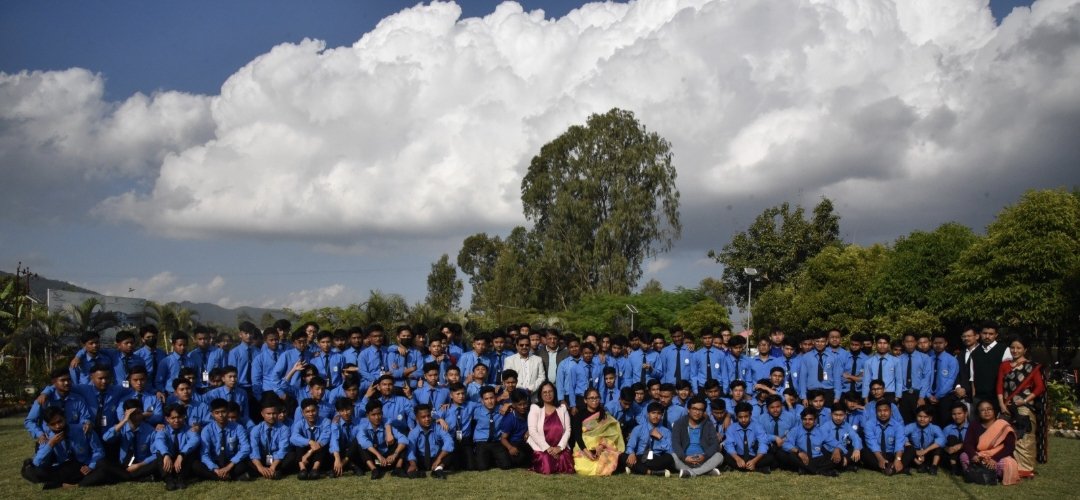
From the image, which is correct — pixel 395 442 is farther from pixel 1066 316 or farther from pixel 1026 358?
pixel 1066 316

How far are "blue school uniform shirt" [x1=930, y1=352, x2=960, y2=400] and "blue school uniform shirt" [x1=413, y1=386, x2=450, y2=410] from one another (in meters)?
6.51

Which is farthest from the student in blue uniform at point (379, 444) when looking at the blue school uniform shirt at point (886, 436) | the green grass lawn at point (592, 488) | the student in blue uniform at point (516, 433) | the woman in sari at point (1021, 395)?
the woman in sari at point (1021, 395)

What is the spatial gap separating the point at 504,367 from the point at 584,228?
80.4 ft

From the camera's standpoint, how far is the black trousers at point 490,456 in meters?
9.84

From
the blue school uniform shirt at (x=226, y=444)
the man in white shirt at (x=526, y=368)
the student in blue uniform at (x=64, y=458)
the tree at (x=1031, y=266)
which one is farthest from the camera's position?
the tree at (x=1031, y=266)

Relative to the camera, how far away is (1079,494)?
336 inches

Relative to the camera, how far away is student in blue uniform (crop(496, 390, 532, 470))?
995 centimetres

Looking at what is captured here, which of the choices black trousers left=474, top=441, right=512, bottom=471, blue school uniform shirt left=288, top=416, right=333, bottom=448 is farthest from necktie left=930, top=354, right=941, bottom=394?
blue school uniform shirt left=288, top=416, right=333, bottom=448

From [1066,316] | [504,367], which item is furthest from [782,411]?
[1066,316]

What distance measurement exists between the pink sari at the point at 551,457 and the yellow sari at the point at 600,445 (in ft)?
0.40

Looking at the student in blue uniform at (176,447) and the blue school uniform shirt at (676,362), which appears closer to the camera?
the student in blue uniform at (176,447)

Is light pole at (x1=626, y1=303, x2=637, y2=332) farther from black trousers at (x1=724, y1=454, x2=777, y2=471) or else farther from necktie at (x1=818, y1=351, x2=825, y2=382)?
black trousers at (x1=724, y1=454, x2=777, y2=471)

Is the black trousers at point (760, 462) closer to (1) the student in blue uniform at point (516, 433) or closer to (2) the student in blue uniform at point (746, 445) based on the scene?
(2) the student in blue uniform at point (746, 445)

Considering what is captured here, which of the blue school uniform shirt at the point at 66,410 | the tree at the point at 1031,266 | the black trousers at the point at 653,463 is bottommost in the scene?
the black trousers at the point at 653,463
